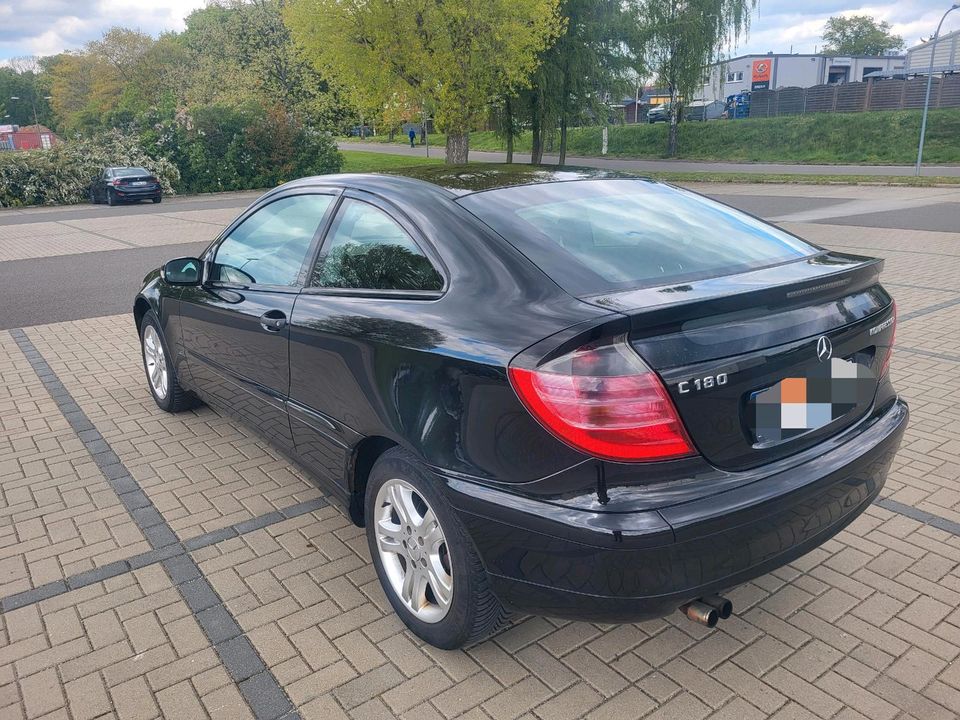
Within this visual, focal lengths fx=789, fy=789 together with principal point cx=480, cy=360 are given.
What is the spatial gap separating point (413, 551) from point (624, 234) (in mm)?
1395

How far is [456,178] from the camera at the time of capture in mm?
3248

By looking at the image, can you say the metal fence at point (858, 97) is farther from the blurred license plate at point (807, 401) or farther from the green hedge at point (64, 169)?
the blurred license plate at point (807, 401)

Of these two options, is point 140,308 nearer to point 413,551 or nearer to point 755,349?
point 413,551

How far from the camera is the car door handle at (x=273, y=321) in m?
3.36

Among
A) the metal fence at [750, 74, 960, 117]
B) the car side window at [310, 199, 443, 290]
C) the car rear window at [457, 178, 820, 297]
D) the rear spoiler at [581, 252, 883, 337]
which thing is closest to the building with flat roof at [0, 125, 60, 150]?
the metal fence at [750, 74, 960, 117]

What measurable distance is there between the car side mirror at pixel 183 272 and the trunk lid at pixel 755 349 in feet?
8.59

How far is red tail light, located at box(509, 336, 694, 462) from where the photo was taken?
213 cm

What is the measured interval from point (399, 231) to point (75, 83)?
3519 inches

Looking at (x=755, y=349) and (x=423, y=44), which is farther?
(x=423, y=44)

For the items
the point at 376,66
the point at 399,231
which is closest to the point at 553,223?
the point at 399,231

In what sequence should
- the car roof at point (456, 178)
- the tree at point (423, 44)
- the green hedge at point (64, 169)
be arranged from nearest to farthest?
the car roof at point (456, 178) → the tree at point (423, 44) → the green hedge at point (64, 169)

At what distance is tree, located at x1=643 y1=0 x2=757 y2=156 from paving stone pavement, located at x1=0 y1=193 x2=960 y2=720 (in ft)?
109

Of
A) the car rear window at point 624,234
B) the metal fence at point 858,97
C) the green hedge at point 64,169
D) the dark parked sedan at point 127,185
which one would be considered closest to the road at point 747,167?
the metal fence at point 858,97

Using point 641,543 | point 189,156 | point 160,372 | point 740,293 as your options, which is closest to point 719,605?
point 641,543
